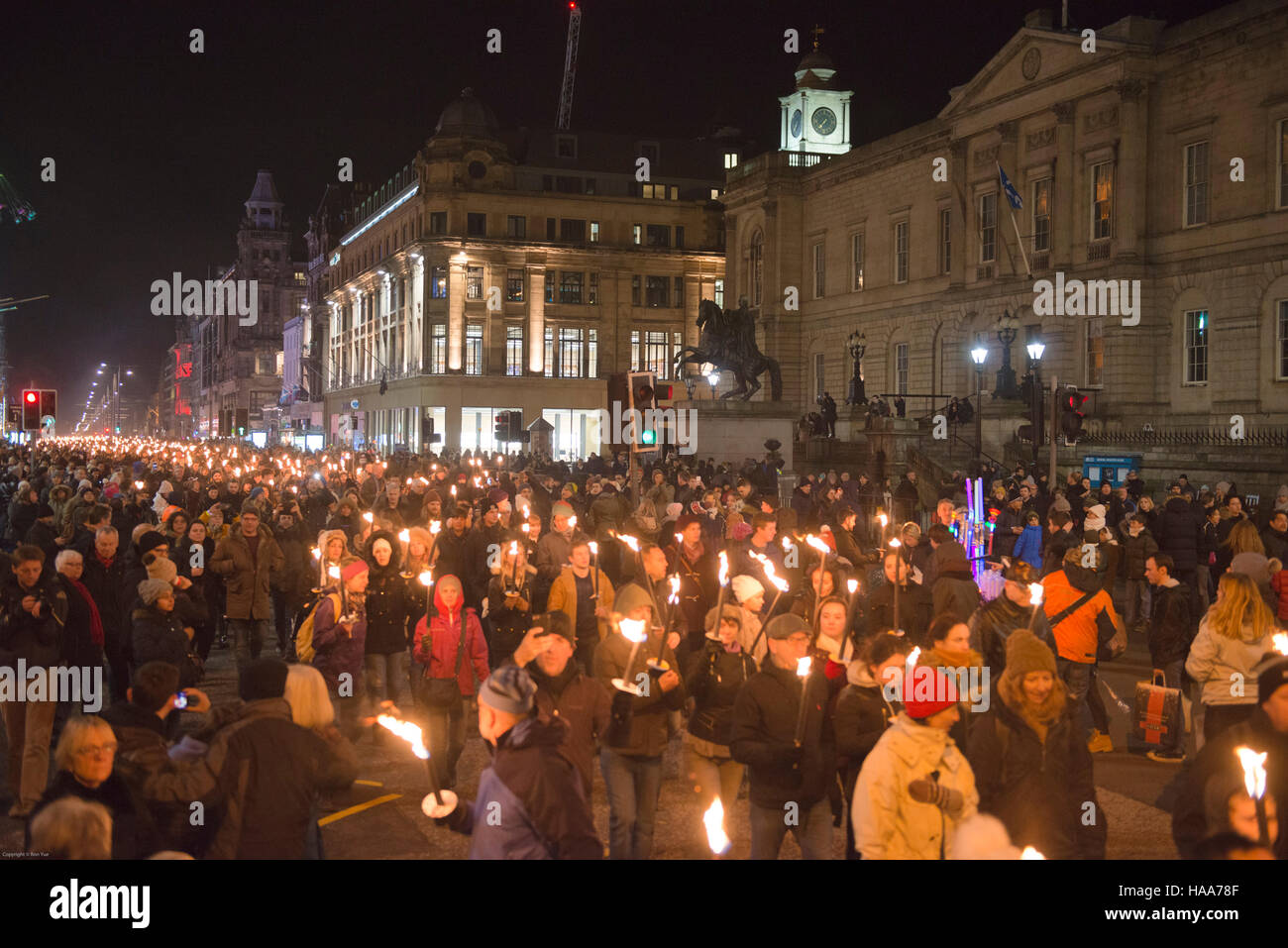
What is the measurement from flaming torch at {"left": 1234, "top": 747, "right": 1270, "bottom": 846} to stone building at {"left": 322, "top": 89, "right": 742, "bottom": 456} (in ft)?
239

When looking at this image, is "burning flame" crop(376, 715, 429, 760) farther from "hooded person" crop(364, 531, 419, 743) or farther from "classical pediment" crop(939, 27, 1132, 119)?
"classical pediment" crop(939, 27, 1132, 119)

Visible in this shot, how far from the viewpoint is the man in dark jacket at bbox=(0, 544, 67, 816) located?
26.8ft

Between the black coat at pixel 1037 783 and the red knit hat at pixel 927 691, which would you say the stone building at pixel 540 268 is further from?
the red knit hat at pixel 927 691

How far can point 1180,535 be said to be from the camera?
15609 mm

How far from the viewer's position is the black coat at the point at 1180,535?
611 inches

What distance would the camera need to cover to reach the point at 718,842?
5.70 meters

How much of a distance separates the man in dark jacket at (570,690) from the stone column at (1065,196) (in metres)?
41.5

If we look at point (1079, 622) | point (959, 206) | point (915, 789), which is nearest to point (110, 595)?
point (1079, 622)

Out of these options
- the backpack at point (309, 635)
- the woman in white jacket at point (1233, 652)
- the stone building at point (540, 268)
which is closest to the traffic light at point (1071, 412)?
the woman in white jacket at point (1233, 652)

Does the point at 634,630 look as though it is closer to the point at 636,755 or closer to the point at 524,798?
the point at 636,755

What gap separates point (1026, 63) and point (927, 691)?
4523 cm

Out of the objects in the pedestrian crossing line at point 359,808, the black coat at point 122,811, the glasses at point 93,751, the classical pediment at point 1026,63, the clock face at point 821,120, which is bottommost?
the pedestrian crossing line at point 359,808

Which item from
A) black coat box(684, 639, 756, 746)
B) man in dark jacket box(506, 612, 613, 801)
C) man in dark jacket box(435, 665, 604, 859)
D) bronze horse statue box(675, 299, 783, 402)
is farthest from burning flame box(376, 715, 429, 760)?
bronze horse statue box(675, 299, 783, 402)
